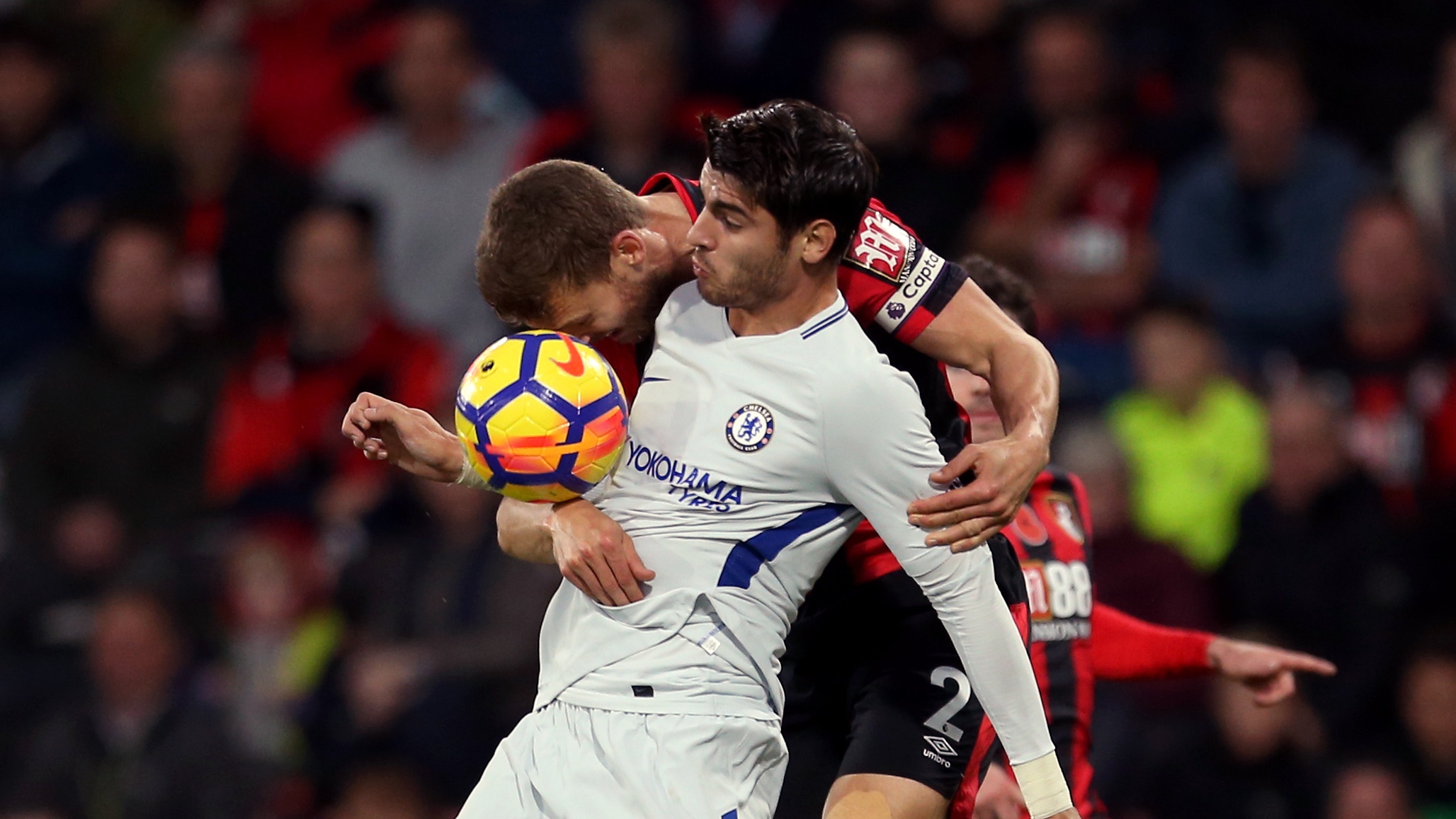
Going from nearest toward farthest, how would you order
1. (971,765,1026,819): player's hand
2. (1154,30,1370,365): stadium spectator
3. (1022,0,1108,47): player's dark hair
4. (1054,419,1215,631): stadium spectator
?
(971,765,1026,819): player's hand < (1054,419,1215,631): stadium spectator < (1154,30,1370,365): stadium spectator < (1022,0,1108,47): player's dark hair

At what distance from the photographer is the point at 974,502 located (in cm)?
345

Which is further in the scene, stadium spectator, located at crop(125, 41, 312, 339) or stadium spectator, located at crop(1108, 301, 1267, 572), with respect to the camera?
stadium spectator, located at crop(125, 41, 312, 339)

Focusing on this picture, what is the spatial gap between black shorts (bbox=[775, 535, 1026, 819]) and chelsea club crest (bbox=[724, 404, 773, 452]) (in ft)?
2.01

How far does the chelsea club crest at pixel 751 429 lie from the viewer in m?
3.59

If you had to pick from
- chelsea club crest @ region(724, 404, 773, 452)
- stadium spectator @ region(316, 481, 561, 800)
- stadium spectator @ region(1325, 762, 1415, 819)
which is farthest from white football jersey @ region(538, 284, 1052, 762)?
stadium spectator @ region(316, 481, 561, 800)

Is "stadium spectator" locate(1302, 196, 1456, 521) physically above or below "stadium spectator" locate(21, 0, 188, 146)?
below

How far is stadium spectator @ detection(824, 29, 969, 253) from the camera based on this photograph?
823cm

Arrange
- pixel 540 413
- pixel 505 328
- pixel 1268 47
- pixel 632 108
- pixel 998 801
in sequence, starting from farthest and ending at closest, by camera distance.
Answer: pixel 632 108, pixel 505 328, pixel 1268 47, pixel 998 801, pixel 540 413

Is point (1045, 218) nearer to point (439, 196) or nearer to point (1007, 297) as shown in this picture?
point (439, 196)

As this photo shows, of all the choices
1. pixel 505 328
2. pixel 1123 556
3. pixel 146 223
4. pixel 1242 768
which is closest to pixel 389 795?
pixel 505 328

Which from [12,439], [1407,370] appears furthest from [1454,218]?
[12,439]

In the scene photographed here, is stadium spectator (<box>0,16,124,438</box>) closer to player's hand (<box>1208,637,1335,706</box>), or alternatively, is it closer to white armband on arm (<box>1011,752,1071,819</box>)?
player's hand (<box>1208,637,1335,706</box>)

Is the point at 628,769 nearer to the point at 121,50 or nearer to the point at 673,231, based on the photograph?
the point at 673,231

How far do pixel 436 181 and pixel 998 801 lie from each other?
18.1 ft
